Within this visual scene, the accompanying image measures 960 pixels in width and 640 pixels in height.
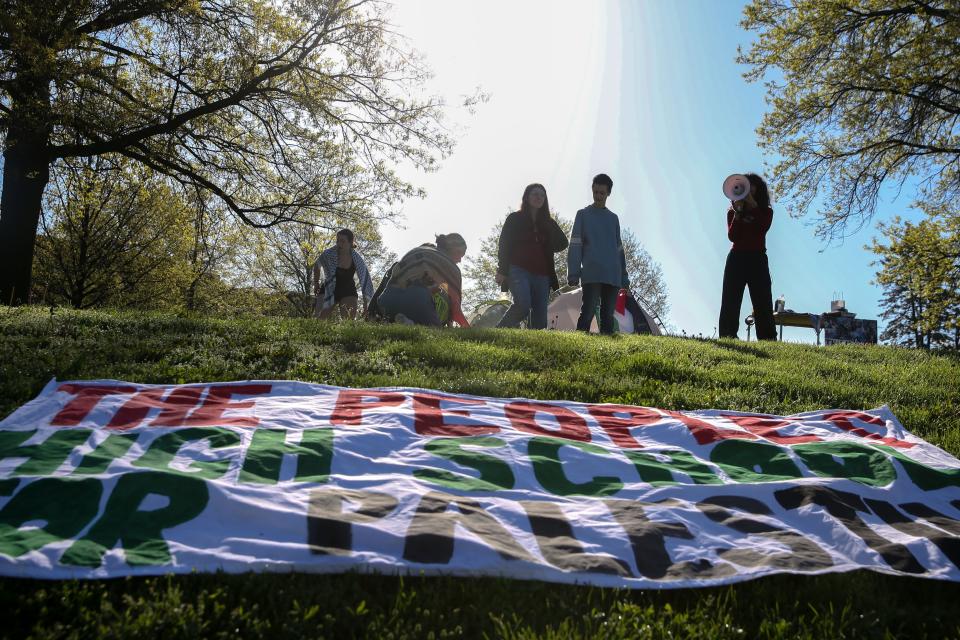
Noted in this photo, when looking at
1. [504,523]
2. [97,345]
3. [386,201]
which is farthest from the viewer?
[386,201]

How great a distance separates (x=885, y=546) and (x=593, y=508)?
115 centimetres

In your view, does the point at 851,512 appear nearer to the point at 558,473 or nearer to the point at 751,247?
the point at 558,473

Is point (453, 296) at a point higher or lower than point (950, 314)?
lower

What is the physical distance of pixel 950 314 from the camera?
45.8 ft

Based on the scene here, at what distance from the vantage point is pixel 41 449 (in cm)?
282

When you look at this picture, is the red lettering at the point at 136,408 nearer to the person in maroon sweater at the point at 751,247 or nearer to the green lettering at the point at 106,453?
the green lettering at the point at 106,453

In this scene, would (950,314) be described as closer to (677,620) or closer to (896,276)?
(896,276)

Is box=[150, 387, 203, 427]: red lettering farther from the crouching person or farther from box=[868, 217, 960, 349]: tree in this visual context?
box=[868, 217, 960, 349]: tree

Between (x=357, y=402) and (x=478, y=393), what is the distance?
90cm

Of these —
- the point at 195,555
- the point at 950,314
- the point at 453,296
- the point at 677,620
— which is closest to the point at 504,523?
the point at 677,620

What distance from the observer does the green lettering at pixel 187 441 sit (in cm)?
268

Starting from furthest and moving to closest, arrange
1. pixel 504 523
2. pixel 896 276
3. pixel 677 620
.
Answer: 1. pixel 896 276
2. pixel 504 523
3. pixel 677 620

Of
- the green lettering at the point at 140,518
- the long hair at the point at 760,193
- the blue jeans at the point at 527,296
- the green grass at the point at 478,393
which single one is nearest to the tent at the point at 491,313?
the blue jeans at the point at 527,296

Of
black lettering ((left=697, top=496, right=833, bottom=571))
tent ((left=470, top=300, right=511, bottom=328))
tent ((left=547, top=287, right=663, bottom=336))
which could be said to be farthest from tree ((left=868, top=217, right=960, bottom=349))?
black lettering ((left=697, top=496, right=833, bottom=571))
